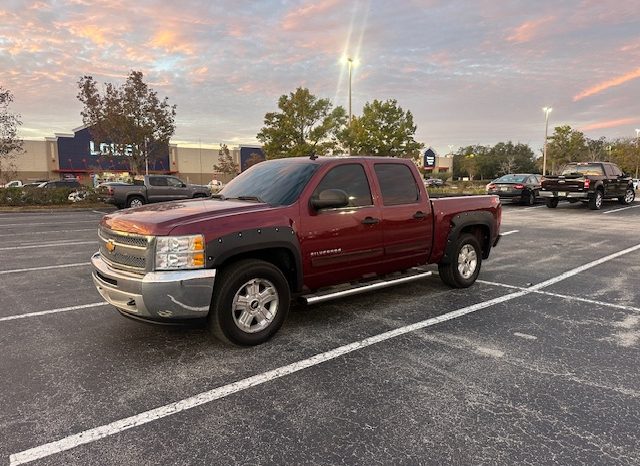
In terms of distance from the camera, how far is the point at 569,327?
4.88 m

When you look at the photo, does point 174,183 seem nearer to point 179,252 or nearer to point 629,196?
point 179,252

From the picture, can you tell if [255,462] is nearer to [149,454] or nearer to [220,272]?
[149,454]

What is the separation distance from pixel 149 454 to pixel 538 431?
97.0 inches

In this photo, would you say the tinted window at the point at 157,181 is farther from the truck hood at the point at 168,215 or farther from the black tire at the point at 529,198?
the truck hood at the point at 168,215

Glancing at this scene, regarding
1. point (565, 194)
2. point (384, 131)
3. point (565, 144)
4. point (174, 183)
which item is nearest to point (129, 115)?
point (174, 183)

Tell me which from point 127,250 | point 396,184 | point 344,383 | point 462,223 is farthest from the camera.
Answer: point 462,223

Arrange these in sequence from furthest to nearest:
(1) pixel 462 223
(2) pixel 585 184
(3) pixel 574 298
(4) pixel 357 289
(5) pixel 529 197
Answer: (5) pixel 529 197 → (2) pixel 585 184 → (1) pixel 462 223 → (3) pixel 574 298 → (4) pixel 357 289

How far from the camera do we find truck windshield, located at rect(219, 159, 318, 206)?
15.5ft

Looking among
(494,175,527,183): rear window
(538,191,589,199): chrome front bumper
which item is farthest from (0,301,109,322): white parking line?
(494,175,527,183): rear window

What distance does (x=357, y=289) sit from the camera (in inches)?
195

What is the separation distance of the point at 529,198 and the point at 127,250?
21.0 m

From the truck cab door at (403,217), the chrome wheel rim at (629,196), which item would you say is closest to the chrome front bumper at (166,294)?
the truck cab door at (403,217)

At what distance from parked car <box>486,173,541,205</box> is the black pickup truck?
53.0 inches

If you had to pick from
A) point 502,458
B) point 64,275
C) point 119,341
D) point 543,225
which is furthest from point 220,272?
→ point 543,225
